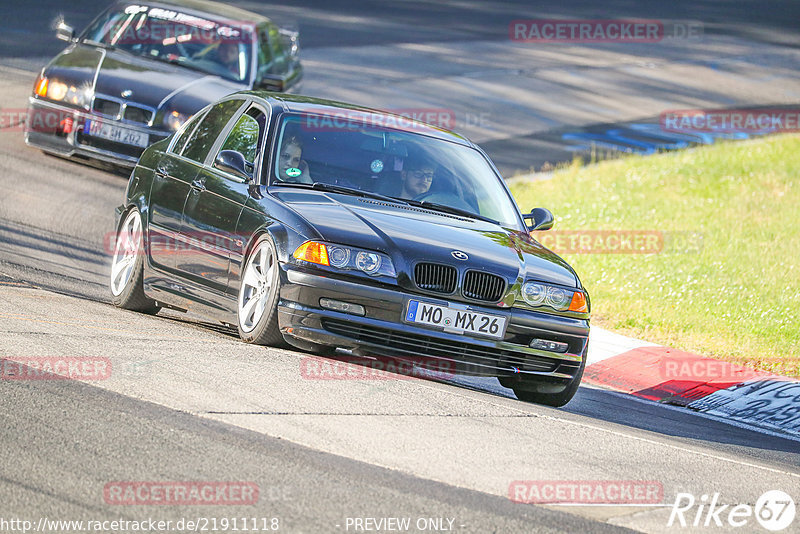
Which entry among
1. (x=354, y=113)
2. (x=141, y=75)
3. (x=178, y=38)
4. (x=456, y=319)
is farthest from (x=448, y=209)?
(x=178, y=38)

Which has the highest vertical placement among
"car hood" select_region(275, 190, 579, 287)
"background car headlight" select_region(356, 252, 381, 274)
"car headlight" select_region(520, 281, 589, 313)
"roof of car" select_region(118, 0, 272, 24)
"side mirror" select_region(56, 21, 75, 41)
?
"roof of car" select_region(118, 0, 272, 24)

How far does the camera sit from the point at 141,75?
14.1 meters

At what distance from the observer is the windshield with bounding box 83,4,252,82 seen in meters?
15.0

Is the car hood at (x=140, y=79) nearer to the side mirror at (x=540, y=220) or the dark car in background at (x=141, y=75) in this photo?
the dark car in background at (x=141, y=75)

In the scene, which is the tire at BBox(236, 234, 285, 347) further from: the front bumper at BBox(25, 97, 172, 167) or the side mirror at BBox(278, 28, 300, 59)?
the side mirror at BBox(278, 28, 300, 59)

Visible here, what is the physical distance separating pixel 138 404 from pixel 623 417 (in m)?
3.25

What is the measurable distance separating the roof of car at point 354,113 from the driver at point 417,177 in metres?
0.37

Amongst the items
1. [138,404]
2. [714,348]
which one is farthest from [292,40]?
[138,404]

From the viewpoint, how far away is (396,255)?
281 inches

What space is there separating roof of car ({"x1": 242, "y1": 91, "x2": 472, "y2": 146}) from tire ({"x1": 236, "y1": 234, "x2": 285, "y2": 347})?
137 cm

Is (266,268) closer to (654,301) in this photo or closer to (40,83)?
(654,301)

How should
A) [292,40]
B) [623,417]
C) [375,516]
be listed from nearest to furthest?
1. [375,516]
2. [623,417]
3. [292,40]

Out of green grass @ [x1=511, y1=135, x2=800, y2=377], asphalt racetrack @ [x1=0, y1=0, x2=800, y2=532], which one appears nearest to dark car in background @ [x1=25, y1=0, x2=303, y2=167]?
asphalt racetrack @ [x1=0, y1=0, x2=800, y2=532]

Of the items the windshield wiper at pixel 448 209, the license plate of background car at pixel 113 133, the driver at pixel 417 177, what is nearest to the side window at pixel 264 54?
the license plate of background car at pixel 113 133
